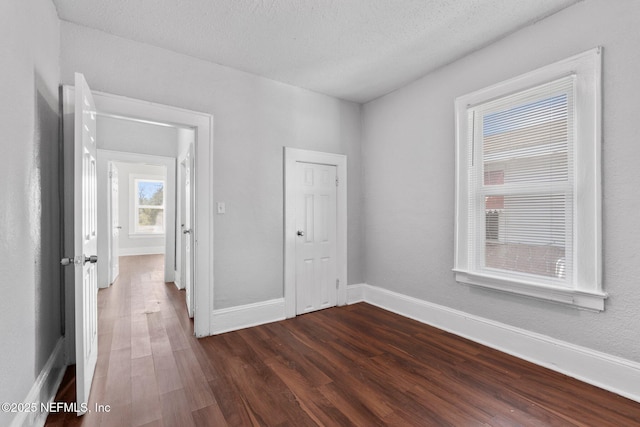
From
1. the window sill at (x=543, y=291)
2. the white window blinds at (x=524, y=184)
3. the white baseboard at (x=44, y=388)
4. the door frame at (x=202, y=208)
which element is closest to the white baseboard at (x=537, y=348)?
the window sill at (x=543, y=291)

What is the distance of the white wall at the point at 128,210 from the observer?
8.01 m

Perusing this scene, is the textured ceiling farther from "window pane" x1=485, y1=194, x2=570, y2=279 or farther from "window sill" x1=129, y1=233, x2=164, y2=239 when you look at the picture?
"window sill" x1=129, y1=233, x2=164, y2=239

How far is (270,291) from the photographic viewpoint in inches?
128

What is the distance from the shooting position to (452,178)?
2.91 metres

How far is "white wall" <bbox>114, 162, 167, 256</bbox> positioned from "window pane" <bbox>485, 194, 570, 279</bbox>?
793 centimetres

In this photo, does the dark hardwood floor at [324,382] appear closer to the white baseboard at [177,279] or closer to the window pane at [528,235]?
the window pane at [528,235]

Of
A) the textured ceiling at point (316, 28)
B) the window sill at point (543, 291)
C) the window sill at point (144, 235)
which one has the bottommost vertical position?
the window sill at point (144, 235)

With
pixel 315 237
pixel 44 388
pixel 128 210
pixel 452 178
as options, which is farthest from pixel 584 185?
pixel 128 210

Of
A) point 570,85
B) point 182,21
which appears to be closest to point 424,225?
point 570,85

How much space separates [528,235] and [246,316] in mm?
2714

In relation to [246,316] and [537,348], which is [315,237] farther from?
[537,348]

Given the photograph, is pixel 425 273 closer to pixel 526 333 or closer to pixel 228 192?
pixel 526 333

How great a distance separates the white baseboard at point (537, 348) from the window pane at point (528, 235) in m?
0.51

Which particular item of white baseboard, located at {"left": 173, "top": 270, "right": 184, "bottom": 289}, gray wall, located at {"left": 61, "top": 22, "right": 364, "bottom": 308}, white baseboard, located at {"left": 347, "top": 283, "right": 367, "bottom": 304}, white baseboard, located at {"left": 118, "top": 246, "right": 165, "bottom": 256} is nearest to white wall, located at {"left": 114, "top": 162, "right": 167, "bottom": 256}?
white baseboard, located at {"left": 118, "top": 246, "right": 165, "bottom": 256}
